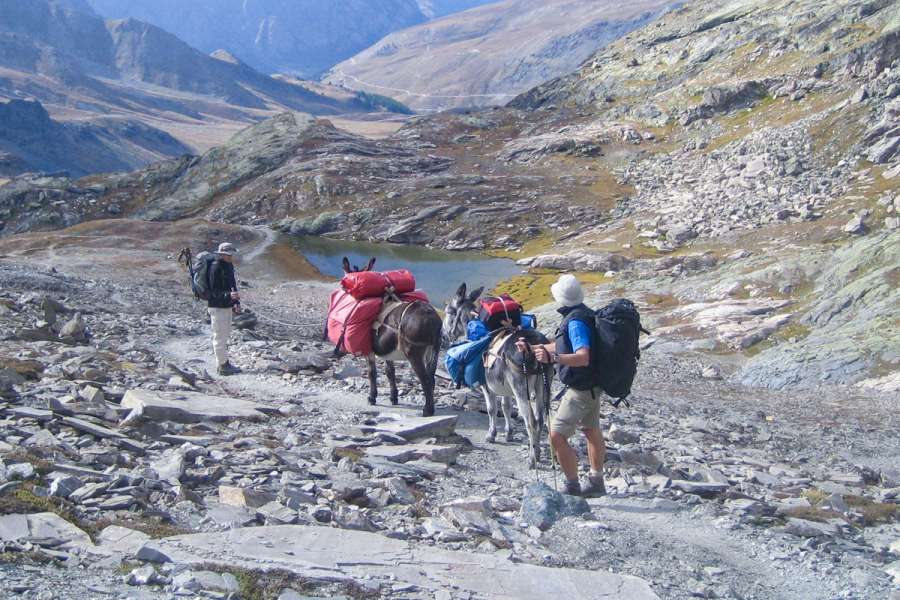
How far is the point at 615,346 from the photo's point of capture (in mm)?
9477

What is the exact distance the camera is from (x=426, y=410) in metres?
14.7

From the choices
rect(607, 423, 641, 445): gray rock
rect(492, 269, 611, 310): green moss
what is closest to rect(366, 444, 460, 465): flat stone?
rect(607, 423, 641, 445): gray rock

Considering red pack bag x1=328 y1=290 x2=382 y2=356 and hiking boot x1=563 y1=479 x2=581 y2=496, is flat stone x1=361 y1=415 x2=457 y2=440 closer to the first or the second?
red pack bag x1=328 y1=290 x2=382 y2=356

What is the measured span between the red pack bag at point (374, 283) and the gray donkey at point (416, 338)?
568mm

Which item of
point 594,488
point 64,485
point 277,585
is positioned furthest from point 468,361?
point 277,585

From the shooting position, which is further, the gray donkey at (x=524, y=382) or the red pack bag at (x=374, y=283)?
the red pack bag at (x=374, y=283)

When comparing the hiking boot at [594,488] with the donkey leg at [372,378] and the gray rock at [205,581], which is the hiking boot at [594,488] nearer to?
the gray rock at [205,581]

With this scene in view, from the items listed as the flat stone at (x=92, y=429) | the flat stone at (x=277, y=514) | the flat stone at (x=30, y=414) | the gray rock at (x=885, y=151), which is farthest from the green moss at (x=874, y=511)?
the gray rock at (x=885, y=151)

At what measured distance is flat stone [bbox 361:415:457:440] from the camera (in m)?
12.9

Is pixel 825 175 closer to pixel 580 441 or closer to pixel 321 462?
pixel 580 441

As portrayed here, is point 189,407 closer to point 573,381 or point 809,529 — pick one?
point 573,381

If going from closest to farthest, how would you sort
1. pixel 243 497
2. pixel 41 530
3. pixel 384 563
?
1. pixel 41 530
2. pixel 384 563
3. pixel 243 497

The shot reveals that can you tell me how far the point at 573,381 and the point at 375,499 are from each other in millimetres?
2853

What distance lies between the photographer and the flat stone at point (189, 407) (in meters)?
12.3
